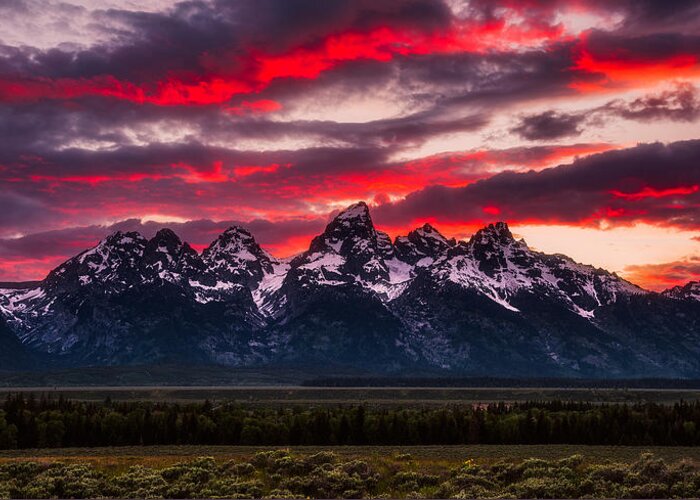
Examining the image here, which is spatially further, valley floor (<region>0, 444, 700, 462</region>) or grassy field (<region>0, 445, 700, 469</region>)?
valley floor (<region>0, 444, 700, 462</region>)

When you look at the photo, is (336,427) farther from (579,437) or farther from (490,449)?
(579,437)

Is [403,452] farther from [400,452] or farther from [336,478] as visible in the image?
[336,478]

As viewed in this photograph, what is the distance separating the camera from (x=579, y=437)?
12675 centimetres

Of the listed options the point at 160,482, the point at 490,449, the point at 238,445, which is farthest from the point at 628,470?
the point at 238,445

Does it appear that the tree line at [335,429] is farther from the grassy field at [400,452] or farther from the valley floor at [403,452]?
the grassy field at [400,452]

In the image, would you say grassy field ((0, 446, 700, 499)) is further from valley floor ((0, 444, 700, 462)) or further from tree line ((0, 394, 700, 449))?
tree line ((0, 394, 700, 449))

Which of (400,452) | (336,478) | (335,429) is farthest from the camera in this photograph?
(335,429)

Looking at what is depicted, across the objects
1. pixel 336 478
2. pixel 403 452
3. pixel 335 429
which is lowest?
pixel 403 452

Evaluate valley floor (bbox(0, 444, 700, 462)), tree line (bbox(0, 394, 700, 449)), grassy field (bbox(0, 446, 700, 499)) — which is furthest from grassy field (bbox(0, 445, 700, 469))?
tree line (bbox(0, 394, 700, 449))

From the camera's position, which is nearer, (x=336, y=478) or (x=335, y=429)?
(x=336, y=478)

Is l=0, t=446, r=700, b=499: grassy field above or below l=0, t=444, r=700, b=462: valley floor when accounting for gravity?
above

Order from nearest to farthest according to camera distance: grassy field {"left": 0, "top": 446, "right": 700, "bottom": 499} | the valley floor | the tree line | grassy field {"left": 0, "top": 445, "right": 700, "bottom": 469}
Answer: grassy field {"left": 0, "top": 446, "right": 700, "bottom": 499} < grassy field {"left": 0, "top": 445, "right": 700, "bottom": 469} < the valley floor < the tree line

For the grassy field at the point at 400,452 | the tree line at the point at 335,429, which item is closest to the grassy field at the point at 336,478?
the grassy field at the point at 400,452

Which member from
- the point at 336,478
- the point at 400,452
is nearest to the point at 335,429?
the point at 400,452
